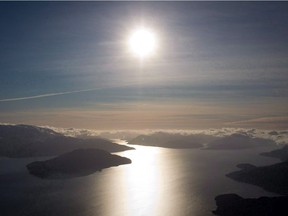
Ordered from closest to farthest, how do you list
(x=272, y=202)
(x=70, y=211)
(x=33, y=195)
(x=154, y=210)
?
1. (x=272, y=202)
2. (x=70, y=211)
3. (x=154, y=210)
4. (x=33, y=195)

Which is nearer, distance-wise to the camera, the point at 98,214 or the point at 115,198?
the point at 98,214

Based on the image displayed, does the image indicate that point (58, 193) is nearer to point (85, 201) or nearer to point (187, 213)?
point (85, 201)

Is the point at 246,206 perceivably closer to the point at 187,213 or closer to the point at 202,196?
the point at 187,213

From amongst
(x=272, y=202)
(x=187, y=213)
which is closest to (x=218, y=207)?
(x=187, y=213)

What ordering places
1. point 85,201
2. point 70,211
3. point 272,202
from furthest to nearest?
point 85,201, point 70,211, point 272,202

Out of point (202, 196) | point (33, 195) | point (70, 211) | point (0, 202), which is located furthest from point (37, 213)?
point (202, 196)

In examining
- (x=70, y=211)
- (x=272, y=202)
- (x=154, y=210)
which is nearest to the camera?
(x=272, y=202)
